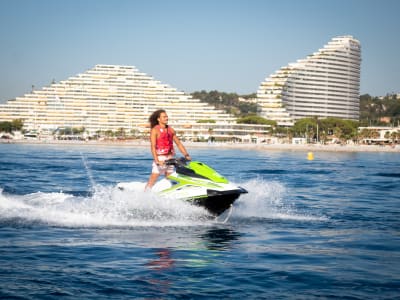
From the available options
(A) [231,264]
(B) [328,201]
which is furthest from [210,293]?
(B) [328,201]

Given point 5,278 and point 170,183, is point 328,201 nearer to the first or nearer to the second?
point 170,183

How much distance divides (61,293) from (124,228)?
142 inches

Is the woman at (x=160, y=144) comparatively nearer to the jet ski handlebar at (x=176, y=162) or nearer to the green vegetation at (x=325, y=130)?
the jet ski handlebar at (x=176, y=162)

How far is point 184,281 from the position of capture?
6.05 m

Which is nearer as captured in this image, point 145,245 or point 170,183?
point 145,245

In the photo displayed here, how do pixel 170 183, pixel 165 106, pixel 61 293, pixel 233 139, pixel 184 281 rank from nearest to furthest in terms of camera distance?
pixel 61 293
pixel 184 281
pixel 170 183
pixel 233 139
pixel 165 106

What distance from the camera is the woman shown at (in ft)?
33.0

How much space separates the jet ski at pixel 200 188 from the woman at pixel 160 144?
0.25 meters

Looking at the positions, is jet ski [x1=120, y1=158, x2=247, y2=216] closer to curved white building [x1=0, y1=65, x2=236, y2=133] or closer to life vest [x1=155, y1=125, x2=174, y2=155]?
life vest [x1=155, y1=125, x2=174, y2=155]

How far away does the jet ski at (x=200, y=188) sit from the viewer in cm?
923

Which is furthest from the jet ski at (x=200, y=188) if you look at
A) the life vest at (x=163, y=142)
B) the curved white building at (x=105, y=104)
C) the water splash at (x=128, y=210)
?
the curved white building at (x=105, y=104)

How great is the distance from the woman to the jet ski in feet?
0.83

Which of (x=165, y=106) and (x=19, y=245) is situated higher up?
(x=165, y=106)

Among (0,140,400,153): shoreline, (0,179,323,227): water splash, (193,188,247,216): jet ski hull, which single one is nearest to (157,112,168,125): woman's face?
(0,179,323,227): water splash
